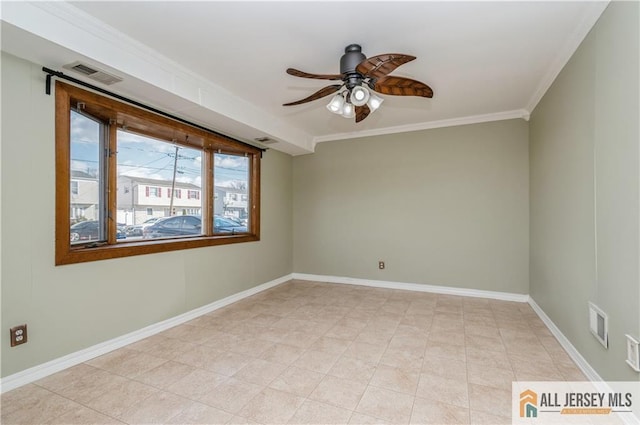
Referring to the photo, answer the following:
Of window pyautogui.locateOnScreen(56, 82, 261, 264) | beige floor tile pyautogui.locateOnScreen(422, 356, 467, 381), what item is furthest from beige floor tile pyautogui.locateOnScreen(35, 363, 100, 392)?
beige floor tile pyautogui.locateOnScreen(422, 356, 467, 381)

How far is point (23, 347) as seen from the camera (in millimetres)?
2057

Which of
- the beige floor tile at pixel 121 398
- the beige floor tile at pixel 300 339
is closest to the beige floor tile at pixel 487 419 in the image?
the beige floor tile at pixel 300 339

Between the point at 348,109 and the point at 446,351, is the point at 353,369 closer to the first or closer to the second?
the point at 446,351

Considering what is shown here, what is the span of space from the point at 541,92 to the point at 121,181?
Answer: 4381 mm

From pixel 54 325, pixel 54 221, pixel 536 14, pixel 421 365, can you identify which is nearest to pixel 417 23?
pixel 536 14

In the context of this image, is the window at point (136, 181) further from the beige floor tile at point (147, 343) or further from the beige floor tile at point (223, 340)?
the beige floor tile at point (223, 340)

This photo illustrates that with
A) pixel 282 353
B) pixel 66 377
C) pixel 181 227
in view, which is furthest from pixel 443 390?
pixel 181 227

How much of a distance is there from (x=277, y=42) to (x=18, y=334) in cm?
276

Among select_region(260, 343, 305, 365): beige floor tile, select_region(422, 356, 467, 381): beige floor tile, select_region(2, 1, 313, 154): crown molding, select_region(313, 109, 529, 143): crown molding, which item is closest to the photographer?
select_region(2, 1, 313, 154): crown molding

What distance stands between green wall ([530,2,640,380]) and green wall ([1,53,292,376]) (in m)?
3.60

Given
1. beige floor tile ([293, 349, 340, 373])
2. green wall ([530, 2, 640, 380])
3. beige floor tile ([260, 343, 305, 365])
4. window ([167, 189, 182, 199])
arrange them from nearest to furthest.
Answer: green wall ([530, 2, 640, 380]) < beige floor tile ([293, 349, 340, 373]) < beige floor tile ([260, 343, 305, 365]) < window ([167, 189, 182, 199])

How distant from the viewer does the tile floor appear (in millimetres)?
1775

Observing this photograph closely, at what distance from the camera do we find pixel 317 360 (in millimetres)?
2414

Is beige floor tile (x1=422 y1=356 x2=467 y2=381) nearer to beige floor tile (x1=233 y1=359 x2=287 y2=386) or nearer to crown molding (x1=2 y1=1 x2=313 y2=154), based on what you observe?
beige floor tile (x1=233 y1=359 x2=287 y2=386)
